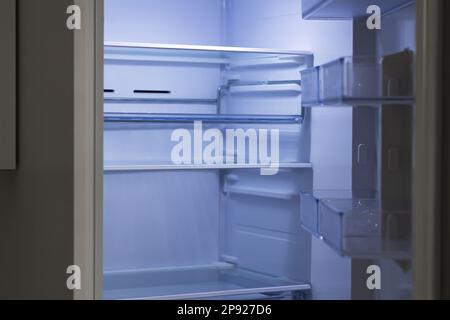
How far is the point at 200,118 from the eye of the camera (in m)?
2.47

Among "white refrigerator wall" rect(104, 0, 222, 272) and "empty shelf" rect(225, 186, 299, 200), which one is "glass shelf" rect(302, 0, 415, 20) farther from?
"empty shelf" rect(225, 186, 299, 200)

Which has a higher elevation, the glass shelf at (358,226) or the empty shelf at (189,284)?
the glass shelf at (358,226)

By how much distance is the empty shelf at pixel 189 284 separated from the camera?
247 centimetres

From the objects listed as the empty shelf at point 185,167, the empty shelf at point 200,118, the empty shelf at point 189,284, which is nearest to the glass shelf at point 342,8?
the empty shelf at point 200,118

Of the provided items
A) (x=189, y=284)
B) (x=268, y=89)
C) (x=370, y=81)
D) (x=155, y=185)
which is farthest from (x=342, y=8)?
(x=189, y=284)

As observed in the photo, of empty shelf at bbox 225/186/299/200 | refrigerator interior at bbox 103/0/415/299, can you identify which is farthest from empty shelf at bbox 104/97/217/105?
empty shelf at bbox 225/186/299/200

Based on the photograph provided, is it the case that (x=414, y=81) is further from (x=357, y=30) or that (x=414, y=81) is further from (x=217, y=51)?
(x=217, y=51)

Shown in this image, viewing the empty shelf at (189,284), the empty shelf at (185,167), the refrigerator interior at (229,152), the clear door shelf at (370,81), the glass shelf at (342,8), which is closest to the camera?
the clear door shelf at (370,81)

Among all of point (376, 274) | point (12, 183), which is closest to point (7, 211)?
point (12, 183)

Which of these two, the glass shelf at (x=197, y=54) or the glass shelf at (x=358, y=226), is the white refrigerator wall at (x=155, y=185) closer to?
the glass shelf at (x=197, y=54)

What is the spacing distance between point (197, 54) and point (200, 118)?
213 millimetres

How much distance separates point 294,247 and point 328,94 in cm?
59

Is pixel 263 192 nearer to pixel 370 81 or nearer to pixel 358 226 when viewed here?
pixel 358 226

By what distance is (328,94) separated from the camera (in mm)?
1982
